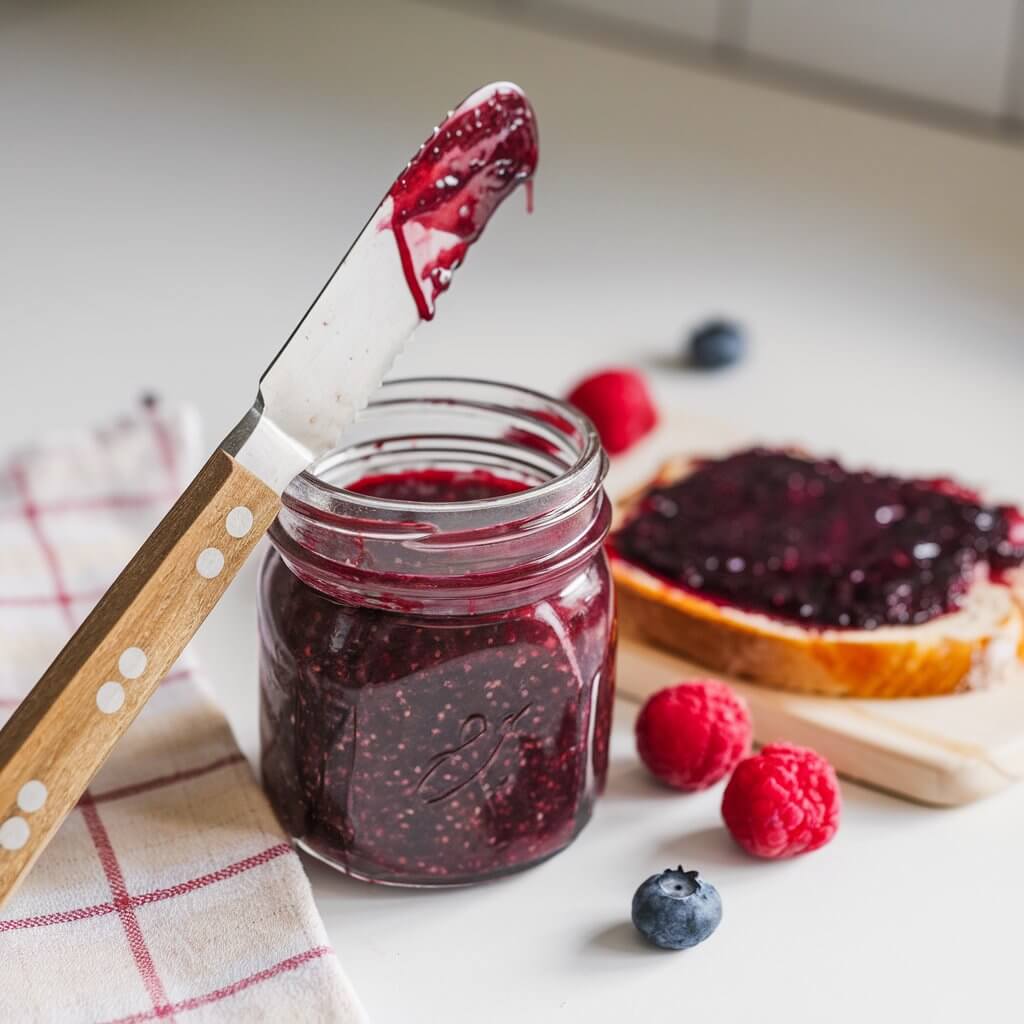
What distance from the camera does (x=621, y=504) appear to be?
172 cm

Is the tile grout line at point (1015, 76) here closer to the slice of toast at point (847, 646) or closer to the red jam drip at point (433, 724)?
the slice of toast at point (847, 646)

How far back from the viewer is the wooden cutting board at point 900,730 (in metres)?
1.39

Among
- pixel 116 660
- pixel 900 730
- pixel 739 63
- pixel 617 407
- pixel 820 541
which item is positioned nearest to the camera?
pixel 116 660

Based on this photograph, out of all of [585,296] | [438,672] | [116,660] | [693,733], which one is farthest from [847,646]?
[585,296]

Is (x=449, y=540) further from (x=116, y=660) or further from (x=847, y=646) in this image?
(x=847, y=646)

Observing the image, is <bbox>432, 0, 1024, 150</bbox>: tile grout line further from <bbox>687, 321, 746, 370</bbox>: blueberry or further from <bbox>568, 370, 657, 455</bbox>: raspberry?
<bbox>568, 370, 657, 455</bbox>: raspberry

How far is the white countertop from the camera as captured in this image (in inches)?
48.1

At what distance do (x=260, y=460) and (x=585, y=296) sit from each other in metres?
1.31

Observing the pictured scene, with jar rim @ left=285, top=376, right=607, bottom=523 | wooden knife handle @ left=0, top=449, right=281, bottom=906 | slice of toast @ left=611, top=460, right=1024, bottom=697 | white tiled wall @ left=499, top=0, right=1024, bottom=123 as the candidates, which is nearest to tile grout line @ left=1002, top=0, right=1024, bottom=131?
white tiled wall @ left=499, top=0, right=1024, bottom=123

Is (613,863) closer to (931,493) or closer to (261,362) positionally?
(931,493)

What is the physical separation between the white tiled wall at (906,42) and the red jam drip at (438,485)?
1.64 metres

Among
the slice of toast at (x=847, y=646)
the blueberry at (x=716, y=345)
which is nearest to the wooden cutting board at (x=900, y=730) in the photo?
the slice of toast at (x=847, y=646)

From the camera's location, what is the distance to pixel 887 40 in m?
2.75

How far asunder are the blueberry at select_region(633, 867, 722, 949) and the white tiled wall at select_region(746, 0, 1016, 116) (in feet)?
6.06
